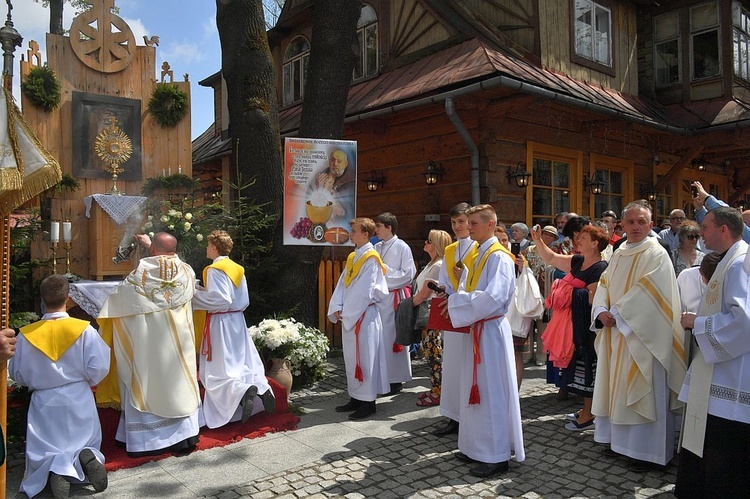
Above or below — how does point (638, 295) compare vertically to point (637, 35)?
below

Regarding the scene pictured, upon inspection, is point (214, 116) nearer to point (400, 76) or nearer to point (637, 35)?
point (400, 76)

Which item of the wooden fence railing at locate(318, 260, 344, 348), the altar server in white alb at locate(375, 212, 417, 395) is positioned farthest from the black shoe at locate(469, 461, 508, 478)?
the wooden fence railing at locate(318, 260, 344, 348)

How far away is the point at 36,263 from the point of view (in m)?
6.26

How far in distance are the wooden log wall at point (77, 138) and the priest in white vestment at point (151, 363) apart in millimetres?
3284

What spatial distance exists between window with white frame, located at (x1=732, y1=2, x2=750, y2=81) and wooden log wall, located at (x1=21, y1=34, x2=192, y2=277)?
39.2 ft

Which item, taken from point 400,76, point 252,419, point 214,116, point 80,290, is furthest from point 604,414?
point 214,116

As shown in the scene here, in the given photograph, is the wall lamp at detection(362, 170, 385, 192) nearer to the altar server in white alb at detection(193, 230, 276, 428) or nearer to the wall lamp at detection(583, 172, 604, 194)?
the wall lamp at detection(583, 172, 604, 194)

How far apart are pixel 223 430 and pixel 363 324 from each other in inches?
65.0

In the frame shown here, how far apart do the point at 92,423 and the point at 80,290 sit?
89.8 inches

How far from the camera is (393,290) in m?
6.68

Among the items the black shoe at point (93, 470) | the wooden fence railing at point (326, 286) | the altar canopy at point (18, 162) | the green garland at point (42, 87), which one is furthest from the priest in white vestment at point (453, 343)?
the green garland at point (42, 87)

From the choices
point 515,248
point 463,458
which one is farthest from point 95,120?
point 463,458

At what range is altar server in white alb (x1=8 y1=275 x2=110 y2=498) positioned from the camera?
3.90 metres

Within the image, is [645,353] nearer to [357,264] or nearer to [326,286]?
[357,264]
